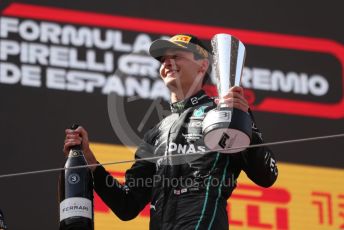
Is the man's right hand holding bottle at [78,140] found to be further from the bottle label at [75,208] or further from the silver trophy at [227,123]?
the silver trophy at [227,123]

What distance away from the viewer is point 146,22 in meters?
6.05

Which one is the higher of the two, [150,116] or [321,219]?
[150,116]

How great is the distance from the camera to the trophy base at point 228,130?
386 cm

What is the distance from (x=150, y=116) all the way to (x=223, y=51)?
1.71 metres

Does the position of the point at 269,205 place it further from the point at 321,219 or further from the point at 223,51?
the point at 223,51

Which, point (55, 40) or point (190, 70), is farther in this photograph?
point (55, 40)

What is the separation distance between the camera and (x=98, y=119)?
5.71m

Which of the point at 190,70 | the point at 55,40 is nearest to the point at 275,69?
the point at 55,40

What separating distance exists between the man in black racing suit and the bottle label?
0.22m

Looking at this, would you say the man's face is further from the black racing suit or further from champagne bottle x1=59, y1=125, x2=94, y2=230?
champagne bottle x1=59, y1=125, x2=94, y2=230

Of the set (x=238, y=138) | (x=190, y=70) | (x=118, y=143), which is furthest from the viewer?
(x=118, y=143)

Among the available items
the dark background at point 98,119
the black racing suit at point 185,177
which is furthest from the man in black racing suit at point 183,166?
the dark background at point 98,119

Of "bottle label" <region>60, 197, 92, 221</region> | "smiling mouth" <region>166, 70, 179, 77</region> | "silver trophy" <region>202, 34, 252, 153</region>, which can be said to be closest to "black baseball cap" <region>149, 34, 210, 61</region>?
"smiling mouth" <region>166, 70, 179, 77</region>

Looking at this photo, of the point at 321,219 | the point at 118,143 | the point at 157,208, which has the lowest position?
the point at 157,208
